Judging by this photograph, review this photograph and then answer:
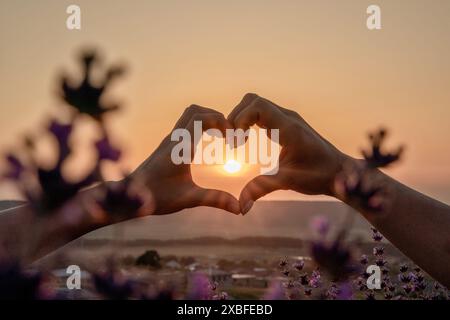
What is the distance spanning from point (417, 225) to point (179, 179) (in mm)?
1103

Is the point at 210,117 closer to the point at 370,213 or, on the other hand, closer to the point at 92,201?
the point at 92,201

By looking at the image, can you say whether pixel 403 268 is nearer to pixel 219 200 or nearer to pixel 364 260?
pixel 364 260

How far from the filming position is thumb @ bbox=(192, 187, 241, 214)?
Result: 238 centimetres

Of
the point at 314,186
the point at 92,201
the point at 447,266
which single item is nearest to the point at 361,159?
the point at 314,186

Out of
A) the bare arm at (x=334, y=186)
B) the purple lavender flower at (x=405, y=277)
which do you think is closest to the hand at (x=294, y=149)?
the bare arm at (x=334, y=186)

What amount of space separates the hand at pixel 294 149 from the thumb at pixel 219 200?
4.0 inches

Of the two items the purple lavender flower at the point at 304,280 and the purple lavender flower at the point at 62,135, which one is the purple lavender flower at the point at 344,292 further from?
the purple lavender flower at the point at 62,135

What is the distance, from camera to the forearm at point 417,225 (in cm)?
251

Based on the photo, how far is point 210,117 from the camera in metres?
2.42

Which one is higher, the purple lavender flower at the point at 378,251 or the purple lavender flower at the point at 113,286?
the purple lavender flower at the point at 113,286

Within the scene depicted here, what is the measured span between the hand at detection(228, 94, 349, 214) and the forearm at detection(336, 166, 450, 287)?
24cm

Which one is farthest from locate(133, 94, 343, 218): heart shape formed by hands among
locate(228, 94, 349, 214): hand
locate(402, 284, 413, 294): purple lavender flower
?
locate(402, 284, 413, 294): purple lavender flower

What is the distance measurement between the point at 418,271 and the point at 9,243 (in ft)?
7.86

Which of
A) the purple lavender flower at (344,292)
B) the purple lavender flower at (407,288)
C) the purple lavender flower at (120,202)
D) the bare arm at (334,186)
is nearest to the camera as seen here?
the purple lavender flower at (120,202)
